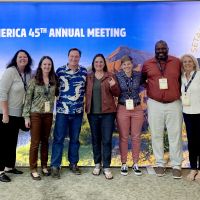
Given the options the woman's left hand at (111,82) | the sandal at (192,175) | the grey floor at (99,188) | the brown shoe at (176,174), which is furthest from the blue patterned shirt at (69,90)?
the sandal at (192,175)

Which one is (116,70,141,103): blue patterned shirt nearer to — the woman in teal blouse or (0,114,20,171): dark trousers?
the woman in teal blouse

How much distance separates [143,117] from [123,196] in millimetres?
1014

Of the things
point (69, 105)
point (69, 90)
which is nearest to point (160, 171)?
point (69, 105)

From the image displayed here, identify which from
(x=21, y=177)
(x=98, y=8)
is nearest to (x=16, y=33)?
(x=98, y=8)

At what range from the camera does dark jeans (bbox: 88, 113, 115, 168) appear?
3689mm

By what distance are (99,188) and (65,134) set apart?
29.6 inches

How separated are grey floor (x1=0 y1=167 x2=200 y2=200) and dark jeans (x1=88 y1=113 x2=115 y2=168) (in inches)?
8.8

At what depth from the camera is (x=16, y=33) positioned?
156 inches

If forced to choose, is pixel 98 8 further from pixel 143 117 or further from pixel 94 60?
pixel 143 117

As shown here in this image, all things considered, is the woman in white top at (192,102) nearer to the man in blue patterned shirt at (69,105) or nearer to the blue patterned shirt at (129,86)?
the blue patterned shirt at (129,86)

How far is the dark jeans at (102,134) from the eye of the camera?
3.69 metres

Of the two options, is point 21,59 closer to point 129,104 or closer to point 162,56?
point 129,104

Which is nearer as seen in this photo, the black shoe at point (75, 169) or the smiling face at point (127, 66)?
the smiling face at point (127, 66)

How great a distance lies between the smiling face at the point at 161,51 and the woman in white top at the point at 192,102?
0.64 feet
